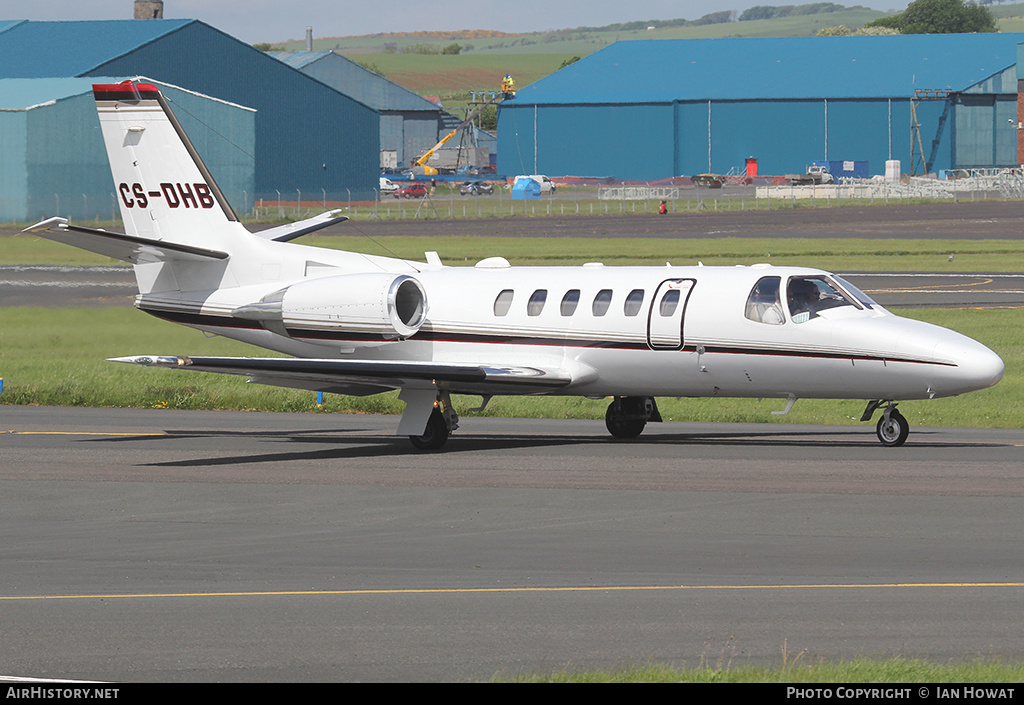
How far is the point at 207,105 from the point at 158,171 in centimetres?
6250

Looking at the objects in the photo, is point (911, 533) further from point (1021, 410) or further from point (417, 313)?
point (1021, 410)

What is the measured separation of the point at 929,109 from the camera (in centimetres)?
13650

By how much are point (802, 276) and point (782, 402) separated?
923cm

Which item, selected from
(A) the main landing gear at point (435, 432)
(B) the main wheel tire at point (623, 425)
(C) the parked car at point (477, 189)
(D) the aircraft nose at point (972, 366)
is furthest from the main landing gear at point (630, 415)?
(C) the parked car at point (477, 189)

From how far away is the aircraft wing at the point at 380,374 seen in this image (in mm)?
20672

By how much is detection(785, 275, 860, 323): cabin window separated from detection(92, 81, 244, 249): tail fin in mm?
10152

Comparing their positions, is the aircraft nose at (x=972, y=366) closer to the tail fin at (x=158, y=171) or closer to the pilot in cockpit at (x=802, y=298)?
the pilot in cockpit at (x=802, y=298)

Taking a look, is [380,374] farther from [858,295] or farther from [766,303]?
[858,295]

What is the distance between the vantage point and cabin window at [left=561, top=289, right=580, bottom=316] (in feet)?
72.7

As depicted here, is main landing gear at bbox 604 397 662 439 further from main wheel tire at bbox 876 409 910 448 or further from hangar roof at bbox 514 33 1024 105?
hangar roof at bbox 514 33 1024 105

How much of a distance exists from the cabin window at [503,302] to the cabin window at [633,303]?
6.71ft

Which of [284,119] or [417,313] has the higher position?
[284,119]

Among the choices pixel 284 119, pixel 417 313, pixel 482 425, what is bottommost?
pixel 482 425
